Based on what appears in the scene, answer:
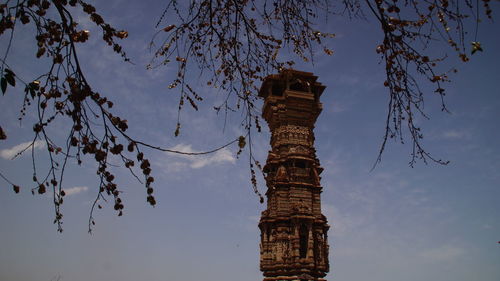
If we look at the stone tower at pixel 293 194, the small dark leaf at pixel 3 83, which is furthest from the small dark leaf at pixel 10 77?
the stone tower at pixel 293 194

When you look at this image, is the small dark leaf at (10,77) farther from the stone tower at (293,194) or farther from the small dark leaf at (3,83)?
the stone tower at (293,194)

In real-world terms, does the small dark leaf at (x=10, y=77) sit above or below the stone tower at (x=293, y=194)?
below

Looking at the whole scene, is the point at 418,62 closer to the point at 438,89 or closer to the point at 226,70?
the point at 438,89

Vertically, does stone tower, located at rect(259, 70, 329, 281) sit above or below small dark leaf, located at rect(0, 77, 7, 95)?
above

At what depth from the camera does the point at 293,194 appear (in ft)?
92.6

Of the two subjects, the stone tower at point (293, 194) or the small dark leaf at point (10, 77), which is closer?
the small dark leaf at point (10, 77)

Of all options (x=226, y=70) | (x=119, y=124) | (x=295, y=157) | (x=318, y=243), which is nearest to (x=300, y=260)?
(x=318, y=243)

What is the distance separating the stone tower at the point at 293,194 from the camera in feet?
86.6

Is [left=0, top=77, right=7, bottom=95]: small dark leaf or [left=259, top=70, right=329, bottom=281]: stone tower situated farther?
[left=259, top=70, right=329, bottom=281]: stone tower

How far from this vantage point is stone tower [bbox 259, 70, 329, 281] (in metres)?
26.4

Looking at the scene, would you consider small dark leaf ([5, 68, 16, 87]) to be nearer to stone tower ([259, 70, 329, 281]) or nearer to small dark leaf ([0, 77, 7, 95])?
small dark leaf ([0, 77, 7, 95])

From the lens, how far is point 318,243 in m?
27.6

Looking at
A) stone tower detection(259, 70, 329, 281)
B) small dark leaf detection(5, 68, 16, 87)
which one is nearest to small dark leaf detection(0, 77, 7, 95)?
small dark leaf detection(5, 68, 16, 87)

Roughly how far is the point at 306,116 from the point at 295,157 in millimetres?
3707
